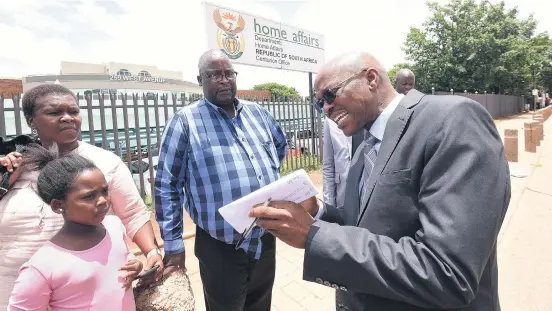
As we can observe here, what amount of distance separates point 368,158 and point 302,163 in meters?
7.73

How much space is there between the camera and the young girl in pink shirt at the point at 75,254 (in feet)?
4.06

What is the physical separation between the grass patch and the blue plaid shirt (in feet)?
20.5

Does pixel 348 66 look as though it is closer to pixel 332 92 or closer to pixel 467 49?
pixel 332 92

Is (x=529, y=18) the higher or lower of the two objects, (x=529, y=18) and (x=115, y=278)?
the higher

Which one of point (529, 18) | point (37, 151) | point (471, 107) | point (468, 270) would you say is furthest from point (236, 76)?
point (529, 18)

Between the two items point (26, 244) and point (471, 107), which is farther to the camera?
point (26, 244)

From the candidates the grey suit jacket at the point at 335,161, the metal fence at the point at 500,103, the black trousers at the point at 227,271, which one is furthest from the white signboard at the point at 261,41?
the metal fence at the point at 500,103

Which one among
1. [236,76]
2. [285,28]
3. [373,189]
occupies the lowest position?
[373,189]

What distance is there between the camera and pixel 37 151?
5.00 ft

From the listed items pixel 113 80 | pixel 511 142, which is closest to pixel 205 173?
pixel 511 142

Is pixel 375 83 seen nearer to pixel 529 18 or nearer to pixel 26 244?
pixel 26 244

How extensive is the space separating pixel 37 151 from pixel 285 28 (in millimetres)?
7767

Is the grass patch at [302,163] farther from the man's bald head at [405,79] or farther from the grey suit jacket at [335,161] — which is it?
the grey suit jacket at [335,161]

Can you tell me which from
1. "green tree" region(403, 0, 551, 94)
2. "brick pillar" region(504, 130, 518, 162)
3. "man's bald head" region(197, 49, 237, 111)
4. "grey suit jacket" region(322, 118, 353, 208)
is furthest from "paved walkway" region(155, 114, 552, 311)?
"green tree" region(403, 0, 551, 94)
